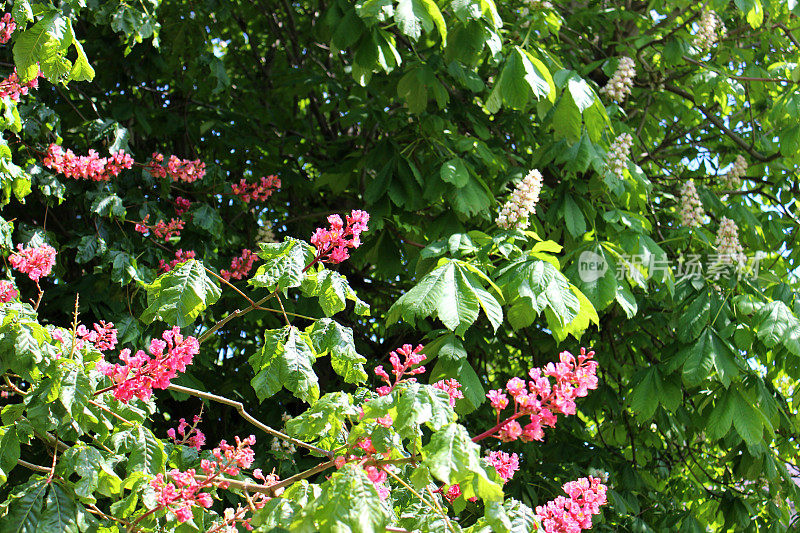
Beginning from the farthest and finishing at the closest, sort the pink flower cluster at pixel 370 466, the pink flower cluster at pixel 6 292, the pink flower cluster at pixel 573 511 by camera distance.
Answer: the pink flower cluster at pixel 6 292 < the pink flower cluster at pixel 573 511 < the pink flower cluster at pixel 370 466

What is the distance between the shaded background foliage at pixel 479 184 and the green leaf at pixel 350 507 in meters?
1.12

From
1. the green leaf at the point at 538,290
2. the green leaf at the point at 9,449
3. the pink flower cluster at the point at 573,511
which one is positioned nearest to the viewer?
the pink flower cluster at the point at 573,511

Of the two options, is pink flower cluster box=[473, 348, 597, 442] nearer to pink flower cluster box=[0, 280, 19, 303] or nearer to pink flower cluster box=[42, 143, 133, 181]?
pink flower cluster box=[0, 280, 19, 303]

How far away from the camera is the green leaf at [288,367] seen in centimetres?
170

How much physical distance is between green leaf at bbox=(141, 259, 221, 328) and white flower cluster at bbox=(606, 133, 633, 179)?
75.3 inches

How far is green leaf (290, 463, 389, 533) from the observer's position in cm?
129

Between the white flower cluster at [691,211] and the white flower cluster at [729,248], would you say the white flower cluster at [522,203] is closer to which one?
the white flower cluster at [729,248]

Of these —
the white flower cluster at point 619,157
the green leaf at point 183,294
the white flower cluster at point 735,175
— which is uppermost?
the green leaf at point 183,294

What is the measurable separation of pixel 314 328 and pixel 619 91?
2.33 m

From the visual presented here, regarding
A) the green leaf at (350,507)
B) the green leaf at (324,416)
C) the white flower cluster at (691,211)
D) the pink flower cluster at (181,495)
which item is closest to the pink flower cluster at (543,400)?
the green leaf at (350,507)

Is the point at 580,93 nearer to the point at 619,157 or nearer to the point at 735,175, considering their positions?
the point at 619,157

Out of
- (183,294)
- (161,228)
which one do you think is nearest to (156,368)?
(183,294)

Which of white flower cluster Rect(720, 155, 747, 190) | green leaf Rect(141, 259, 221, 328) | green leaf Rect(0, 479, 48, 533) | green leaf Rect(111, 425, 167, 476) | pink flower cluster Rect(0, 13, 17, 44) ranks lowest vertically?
white flower cluster Rect(720, 155, 747, 190)

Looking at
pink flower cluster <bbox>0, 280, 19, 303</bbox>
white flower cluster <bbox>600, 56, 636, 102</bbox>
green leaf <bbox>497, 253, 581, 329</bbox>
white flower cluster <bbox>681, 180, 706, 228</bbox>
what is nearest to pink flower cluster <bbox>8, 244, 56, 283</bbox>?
pink flower cluster <bbox>0, 280, 19, 303</bbox>
